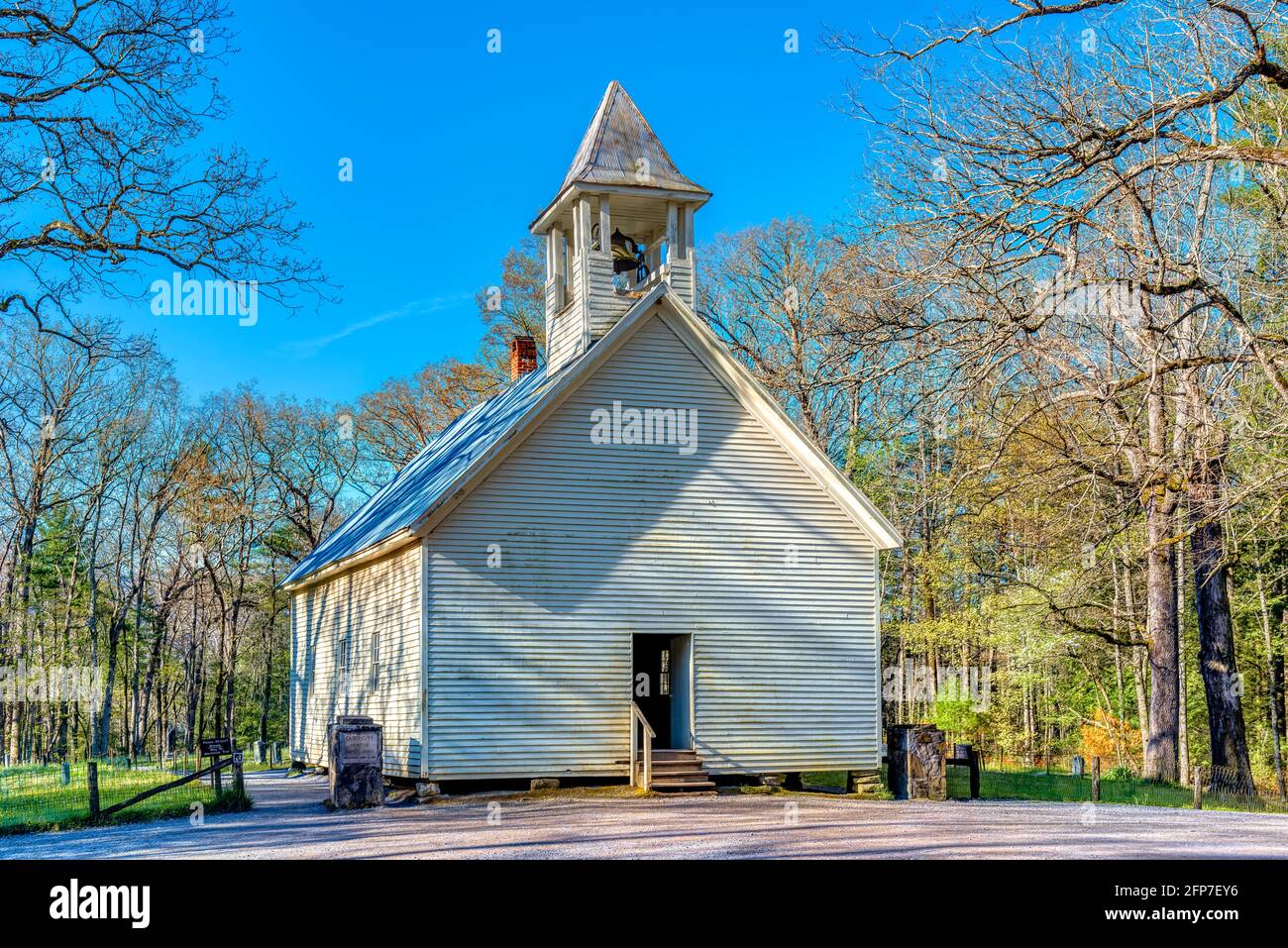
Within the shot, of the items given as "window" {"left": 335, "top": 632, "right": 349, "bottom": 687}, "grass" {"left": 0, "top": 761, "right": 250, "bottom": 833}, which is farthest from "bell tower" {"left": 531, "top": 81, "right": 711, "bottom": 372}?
"grass" {"left": 0, "top": 761, "right": 250, "bottom": 833}

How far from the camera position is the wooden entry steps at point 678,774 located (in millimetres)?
20266

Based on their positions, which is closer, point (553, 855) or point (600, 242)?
point (553, 855)

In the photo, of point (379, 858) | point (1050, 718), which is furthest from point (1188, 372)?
point (1050, 718)

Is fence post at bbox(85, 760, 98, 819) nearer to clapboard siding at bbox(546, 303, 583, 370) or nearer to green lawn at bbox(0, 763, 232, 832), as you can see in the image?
green lawn at bbox(0, 763, 232, 832)

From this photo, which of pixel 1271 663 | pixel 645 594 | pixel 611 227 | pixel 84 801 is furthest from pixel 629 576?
pixel 1271 663

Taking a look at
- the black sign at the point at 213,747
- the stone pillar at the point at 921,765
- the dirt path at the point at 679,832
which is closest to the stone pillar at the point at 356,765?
the dirt path at the point at 679,832

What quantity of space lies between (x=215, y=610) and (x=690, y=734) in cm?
3891

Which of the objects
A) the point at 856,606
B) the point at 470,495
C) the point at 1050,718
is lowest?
the point at 1050,718

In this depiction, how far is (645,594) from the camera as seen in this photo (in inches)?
838

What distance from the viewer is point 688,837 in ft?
48.0

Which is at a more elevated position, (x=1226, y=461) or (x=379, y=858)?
(x=1226, y=461)

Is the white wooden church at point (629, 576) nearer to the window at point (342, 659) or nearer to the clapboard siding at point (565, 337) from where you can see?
the clapboard siding at point (565, 337)
